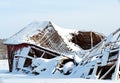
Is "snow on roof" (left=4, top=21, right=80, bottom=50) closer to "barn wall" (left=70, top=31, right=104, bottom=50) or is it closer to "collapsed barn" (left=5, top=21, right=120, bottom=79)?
"collapsed barn" (left=5, top=21, right=120, bottom=79)

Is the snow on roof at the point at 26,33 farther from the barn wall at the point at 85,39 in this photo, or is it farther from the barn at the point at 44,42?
the barn wall at the point at 85,39

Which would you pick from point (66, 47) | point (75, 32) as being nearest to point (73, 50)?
point (66, 47)

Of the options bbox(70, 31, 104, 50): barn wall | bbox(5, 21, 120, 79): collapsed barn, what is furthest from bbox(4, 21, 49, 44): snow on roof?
bbox(70, 31, 104, 50): barn wall

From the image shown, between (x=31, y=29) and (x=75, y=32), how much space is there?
131 inches

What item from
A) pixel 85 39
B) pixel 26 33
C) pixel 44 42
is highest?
pixel 26 33

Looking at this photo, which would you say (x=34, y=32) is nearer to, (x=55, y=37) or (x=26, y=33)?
(x=26, y=33)

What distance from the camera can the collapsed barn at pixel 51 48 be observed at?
71.9ft

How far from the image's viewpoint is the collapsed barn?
21.9 meters

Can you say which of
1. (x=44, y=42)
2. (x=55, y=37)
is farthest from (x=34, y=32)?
(x=55, y=37)

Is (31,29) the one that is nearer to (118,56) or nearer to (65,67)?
(65,67)

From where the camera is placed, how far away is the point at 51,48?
28.2m

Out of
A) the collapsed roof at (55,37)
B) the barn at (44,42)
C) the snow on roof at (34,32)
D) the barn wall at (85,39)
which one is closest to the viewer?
the barn at (44,42)

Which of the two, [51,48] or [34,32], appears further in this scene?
[34,32]

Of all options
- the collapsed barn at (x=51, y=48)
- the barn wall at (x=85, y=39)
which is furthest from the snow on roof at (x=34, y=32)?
the barn wall at (x=85, y=39)
